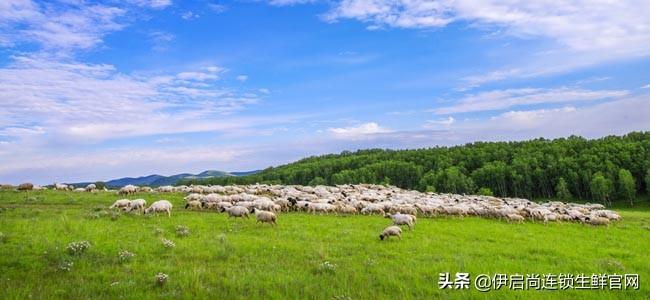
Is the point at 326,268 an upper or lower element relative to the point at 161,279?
lower

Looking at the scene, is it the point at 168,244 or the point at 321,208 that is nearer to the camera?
the point at 168,244

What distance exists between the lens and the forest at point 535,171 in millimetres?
99188

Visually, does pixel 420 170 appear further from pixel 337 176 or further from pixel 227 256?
pixel 227 256

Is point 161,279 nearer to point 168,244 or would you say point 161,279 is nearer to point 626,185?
point 168,244

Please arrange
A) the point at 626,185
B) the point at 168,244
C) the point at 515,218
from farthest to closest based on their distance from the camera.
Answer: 1. the point at 626,185
2. the point at 515,218
3. the point at 168,244

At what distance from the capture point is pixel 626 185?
90125 mm

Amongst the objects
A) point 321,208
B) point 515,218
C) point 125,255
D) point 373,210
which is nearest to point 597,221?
point 515,218

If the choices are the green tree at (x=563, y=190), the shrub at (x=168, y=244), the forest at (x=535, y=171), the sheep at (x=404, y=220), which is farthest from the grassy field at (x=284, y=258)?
the forest at (x=535, y=171)

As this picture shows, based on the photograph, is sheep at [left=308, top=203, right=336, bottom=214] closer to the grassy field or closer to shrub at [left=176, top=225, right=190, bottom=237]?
the grassy field

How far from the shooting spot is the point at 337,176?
477 feet

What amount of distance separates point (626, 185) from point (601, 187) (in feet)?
14.2

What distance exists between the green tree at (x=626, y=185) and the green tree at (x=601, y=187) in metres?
2.20

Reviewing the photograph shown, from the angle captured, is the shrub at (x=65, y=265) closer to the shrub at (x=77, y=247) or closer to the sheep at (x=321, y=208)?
the shrub at (x=77, y=247)

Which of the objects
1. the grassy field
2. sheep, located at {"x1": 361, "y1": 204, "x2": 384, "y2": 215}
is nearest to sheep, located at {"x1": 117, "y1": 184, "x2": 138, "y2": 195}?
the grassy field
